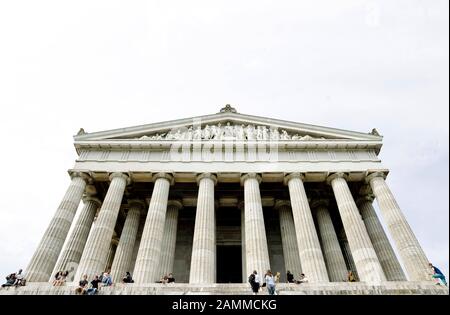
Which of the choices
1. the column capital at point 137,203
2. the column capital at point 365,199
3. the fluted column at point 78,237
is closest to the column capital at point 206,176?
the column capital at point 137,203

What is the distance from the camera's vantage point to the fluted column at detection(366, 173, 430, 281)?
2133cm

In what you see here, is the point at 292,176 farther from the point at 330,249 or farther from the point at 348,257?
the point at 348,257

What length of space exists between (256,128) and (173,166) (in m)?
8.91

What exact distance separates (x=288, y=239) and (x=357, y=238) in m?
6.35

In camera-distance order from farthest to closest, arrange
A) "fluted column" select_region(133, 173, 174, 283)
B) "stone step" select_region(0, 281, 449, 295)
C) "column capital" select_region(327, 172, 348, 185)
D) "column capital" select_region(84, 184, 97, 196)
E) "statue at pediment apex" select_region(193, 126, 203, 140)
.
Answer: "statue at pediment apex" select_region(193, 126, 203, 140)
"column capital" select_region(84, 184, 97, 196)
"column capital" select_region(327, 172, 348, 185)
"fluted column" select_region(133, 173, 174, 283)
"stone step" select_region(0, 281, 449, 295)

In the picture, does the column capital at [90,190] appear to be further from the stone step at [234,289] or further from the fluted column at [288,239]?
the fluted column at [288,239]

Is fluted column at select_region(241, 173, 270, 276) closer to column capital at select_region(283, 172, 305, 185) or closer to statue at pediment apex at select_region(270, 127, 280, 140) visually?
column capital at select_region(283, 172, 305, 185)

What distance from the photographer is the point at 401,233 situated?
A: 2323cm

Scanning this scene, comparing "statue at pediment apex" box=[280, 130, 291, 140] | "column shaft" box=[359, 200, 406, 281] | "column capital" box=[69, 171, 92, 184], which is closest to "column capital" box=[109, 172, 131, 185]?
"column capital" box=[69, 171, 92, 184]

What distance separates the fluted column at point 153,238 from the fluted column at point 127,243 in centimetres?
354

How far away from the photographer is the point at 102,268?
22.3 meters

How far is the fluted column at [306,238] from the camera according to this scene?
71.8 feet

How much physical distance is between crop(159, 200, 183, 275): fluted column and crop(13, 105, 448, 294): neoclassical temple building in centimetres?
11
